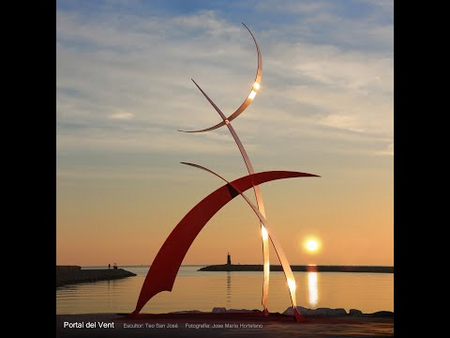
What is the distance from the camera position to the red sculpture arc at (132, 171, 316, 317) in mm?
17000

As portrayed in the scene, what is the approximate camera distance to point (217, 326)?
16531 mm

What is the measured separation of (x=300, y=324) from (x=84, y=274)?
49987mm

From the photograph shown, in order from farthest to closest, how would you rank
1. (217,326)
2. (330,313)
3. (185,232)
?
(330,313) → (185,232) → (217,326)

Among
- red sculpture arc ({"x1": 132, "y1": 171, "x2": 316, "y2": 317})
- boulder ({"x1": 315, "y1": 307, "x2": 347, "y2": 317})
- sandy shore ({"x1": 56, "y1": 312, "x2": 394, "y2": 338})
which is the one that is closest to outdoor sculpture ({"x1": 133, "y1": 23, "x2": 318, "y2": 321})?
red sculpture arc ({"x1": 132, "y1": 171, "x2": 316, "y2": 317})

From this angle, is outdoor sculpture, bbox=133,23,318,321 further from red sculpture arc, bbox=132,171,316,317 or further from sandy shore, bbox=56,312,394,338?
sandy shore, bbox=56,312,394,338

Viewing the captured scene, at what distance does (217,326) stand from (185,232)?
2.40 metres

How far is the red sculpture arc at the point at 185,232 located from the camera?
17.0 metres

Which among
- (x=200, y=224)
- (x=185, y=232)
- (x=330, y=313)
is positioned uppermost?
(x=200, y=224)

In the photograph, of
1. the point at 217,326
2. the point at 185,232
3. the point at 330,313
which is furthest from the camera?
the point at 330,313

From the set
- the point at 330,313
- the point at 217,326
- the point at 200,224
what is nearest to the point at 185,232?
the point at 200,224

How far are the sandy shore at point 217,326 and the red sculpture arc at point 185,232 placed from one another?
0.87 meters

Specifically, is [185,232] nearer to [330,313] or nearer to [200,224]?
[200,224]
